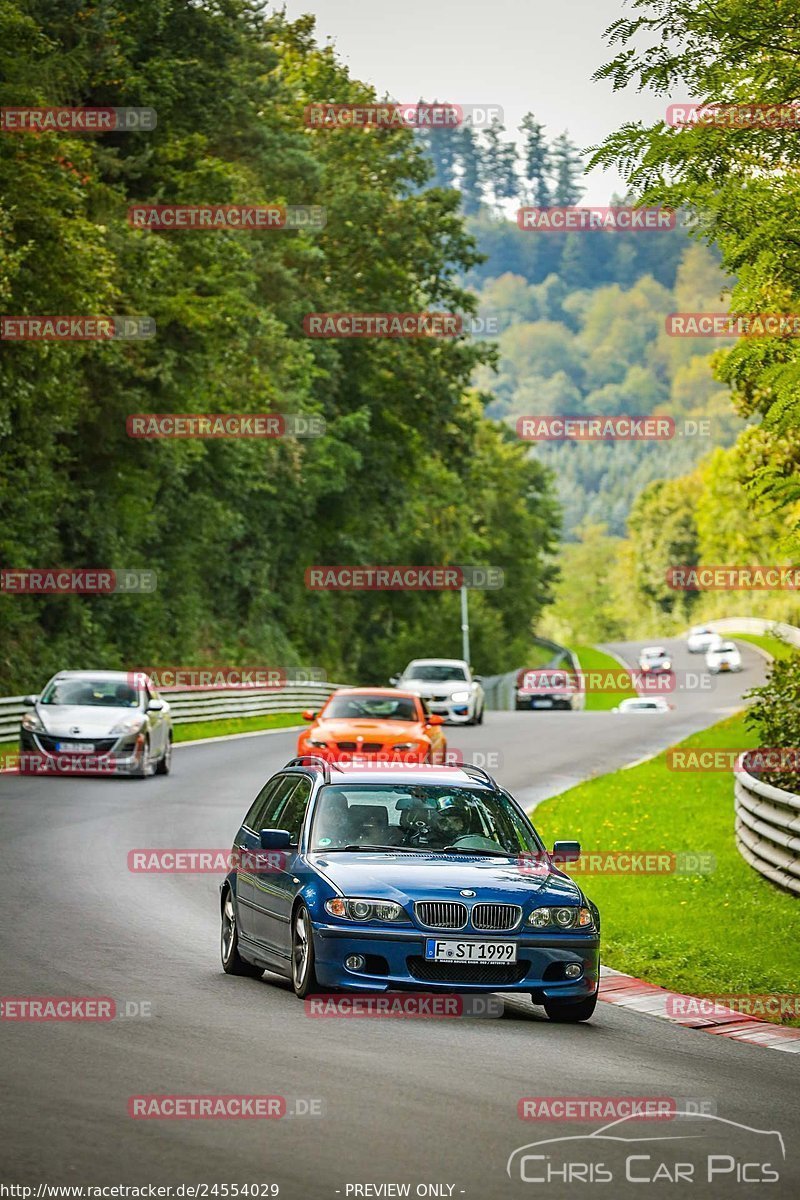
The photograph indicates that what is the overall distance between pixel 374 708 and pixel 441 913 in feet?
60.3

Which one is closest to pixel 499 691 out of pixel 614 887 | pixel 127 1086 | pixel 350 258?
pixel 350 258

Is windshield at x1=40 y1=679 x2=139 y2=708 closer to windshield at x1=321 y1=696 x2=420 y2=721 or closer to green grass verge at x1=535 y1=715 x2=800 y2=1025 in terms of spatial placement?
windshield at x1=321 y1=696 x2=420 y2=721

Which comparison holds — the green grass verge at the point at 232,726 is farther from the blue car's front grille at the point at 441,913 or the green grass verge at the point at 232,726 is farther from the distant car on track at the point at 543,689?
the blue car's front grille at the point at 441,913

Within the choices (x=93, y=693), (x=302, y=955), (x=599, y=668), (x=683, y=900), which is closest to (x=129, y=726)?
(x=93, y=693)

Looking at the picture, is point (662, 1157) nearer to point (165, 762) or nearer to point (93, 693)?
point (93, 693)

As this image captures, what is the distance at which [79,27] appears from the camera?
39062 mm

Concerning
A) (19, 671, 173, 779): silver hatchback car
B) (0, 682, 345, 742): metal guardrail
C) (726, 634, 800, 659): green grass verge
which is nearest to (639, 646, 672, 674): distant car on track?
(726, 634, 800, 659): green grass verge

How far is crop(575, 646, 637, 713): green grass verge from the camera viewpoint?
97.2m

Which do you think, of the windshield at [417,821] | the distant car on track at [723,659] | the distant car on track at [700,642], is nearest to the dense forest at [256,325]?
the windshield at [417,821]

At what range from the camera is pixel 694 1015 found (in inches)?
450

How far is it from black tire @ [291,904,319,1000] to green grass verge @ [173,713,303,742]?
28.1 metres

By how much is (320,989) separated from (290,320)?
4669 centimetres

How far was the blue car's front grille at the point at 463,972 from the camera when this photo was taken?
10586mm

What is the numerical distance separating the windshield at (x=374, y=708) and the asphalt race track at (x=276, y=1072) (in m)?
12.3
